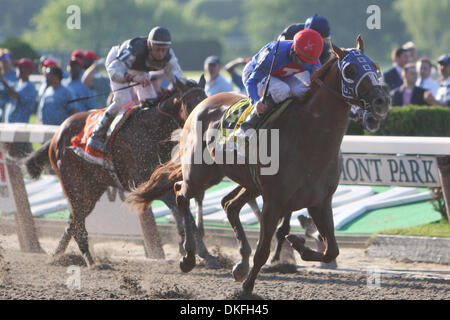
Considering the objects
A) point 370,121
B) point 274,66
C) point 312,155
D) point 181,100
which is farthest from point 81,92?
point 370,121

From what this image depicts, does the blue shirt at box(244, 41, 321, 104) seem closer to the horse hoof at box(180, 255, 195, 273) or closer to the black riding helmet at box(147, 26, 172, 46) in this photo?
the horse hoof at box(180, 255, 195, 273)

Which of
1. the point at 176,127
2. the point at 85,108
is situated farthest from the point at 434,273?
the point at 85,108

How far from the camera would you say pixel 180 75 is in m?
6.94

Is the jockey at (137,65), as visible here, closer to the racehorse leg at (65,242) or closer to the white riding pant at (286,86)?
the racehorse leg at (65,242)

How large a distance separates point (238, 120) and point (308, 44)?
27.1 inches

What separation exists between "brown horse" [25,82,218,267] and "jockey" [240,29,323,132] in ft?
4.87

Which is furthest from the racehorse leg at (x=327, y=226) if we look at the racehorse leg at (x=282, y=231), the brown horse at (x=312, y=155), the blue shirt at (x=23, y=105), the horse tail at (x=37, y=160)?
Answer: the blue shirt at (x=23, y=105)

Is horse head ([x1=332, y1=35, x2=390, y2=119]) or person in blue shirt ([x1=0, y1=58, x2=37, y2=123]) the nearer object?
horse head ([x1=332, y1=35, x2=390, y2=119])

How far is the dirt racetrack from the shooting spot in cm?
542

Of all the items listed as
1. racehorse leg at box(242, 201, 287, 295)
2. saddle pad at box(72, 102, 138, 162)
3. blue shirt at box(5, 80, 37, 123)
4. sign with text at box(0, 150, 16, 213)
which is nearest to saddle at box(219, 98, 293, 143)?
racehorse leg at box(242, 201, 287, 295)

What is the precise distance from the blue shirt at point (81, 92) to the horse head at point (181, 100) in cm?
317

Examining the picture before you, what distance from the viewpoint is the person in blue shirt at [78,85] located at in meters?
9.95
